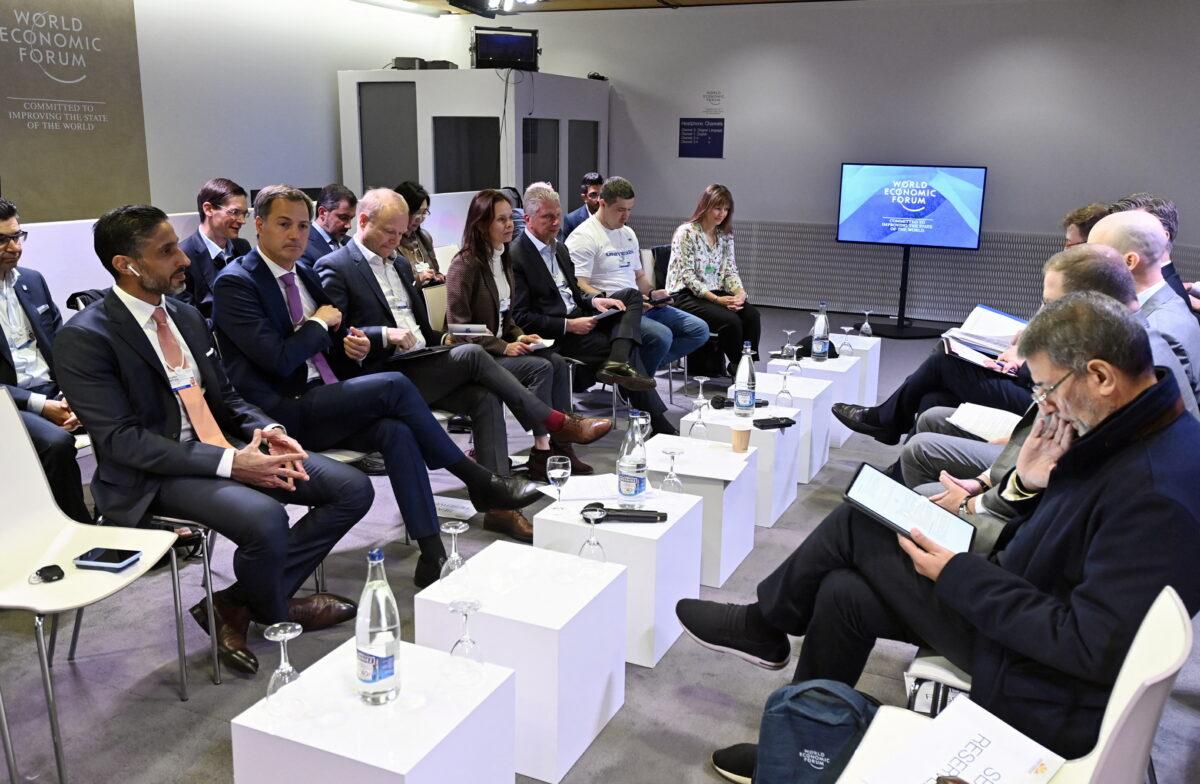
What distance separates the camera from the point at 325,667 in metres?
2.06

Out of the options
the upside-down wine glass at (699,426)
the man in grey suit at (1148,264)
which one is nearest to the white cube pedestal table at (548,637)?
the upside-down wine glass at (699,426)

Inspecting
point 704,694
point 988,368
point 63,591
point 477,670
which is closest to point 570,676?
point 477,670

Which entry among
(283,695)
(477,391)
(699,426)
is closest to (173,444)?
(283,695)

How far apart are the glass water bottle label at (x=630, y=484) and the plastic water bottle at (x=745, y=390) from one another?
1052 millimetres

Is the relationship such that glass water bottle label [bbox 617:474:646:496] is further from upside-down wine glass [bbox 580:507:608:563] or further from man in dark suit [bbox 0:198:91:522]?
man in dark suit [bbox 0:198:91:522]

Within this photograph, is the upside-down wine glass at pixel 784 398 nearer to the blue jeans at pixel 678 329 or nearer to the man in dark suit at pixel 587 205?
the blue jeans at pixel 678 329

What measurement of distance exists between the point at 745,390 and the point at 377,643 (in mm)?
2416

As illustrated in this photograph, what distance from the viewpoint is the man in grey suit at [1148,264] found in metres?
3.27

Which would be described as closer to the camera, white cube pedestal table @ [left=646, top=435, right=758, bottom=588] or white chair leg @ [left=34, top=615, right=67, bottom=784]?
white chair leg @ [left=34, top=615, right=67, bottom=784]

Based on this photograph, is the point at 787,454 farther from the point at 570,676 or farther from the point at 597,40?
the point at 597,40

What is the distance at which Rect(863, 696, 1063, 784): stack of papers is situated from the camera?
164 centimetres

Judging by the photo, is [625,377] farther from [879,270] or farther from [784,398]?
[879,270]

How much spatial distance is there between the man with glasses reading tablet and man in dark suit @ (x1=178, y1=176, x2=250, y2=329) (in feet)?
10.9

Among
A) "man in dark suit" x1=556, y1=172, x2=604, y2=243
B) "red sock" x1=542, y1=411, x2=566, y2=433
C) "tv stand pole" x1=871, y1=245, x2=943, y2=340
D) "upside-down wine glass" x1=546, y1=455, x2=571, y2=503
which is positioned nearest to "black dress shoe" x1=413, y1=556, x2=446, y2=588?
"upside-down wine glass" x1=546, y1=455, x2=571, y2=503
